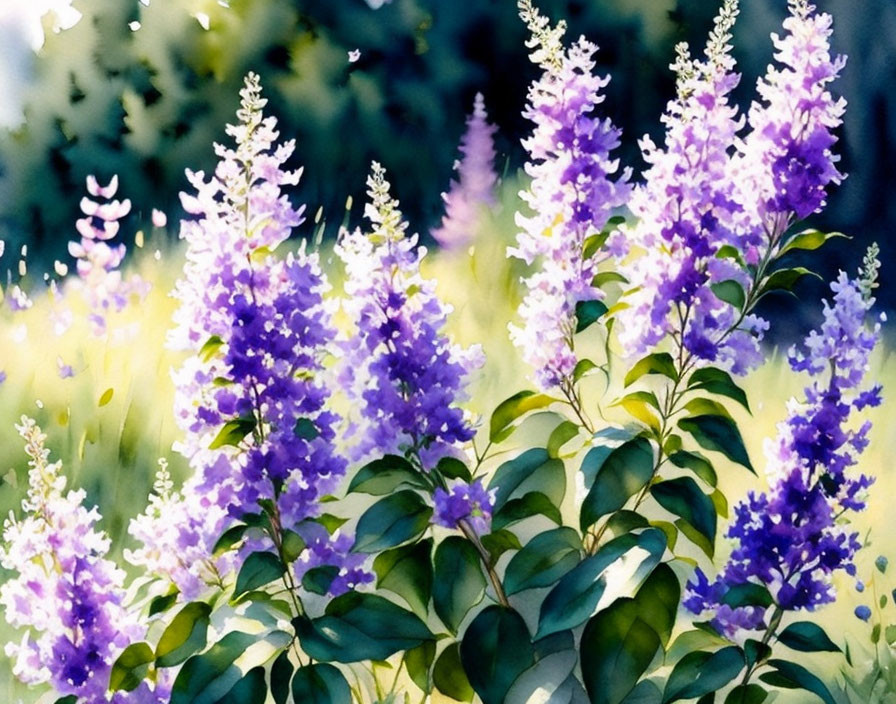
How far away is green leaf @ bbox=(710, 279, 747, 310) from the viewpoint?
6.90 ft

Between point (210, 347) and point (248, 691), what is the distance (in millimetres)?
568

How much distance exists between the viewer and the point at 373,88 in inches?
275

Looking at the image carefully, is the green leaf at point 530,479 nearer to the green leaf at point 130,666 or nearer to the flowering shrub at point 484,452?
the flowering shrub at point 484,452

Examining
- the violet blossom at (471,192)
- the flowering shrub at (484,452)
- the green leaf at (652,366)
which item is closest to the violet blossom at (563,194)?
the flowering shrub at (484,452)

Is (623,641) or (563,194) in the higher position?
(563,194)

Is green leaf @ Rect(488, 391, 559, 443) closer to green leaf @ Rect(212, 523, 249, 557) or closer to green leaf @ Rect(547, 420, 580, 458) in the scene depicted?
green leaf @ Rect(547, 420, 580, 458)

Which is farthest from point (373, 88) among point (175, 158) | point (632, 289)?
point (632, 289)

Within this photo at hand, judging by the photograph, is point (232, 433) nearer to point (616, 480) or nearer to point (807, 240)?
point (616, 480)

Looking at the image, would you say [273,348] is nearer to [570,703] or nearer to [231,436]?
[231,436]

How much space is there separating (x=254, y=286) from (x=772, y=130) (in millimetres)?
909

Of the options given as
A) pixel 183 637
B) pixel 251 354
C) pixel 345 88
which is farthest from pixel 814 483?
pixel 345 88

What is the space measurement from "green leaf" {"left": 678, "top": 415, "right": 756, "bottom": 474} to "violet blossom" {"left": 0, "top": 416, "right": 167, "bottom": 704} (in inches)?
39.6

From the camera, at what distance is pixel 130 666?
2055 millimetres

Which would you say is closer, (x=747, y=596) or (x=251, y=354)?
(x=251, y=354)
